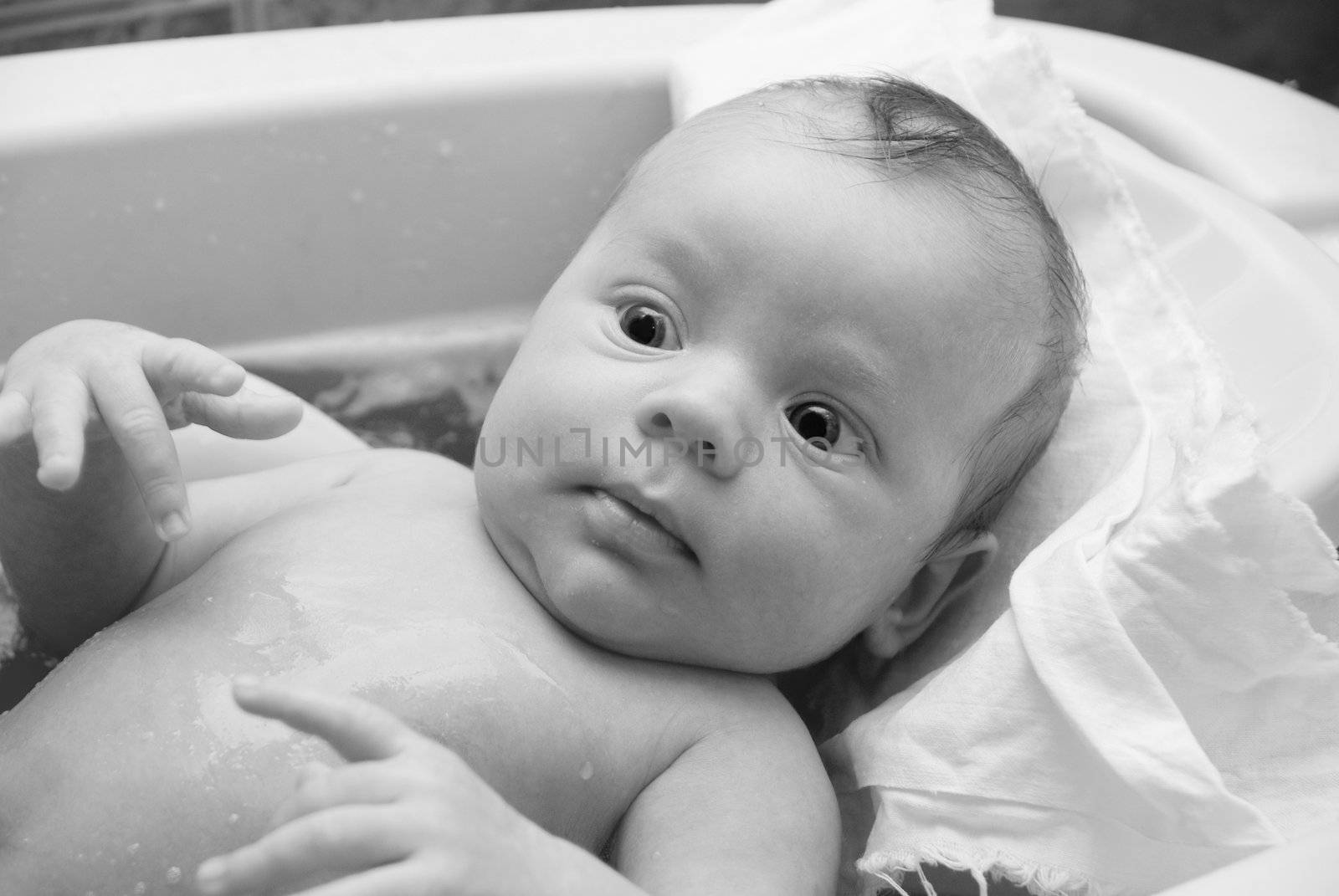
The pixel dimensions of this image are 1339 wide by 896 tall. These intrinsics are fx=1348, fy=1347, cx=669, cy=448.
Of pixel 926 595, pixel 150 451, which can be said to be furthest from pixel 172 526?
pixel 926 595

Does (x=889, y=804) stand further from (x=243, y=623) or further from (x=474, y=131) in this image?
(x=474, y=131)

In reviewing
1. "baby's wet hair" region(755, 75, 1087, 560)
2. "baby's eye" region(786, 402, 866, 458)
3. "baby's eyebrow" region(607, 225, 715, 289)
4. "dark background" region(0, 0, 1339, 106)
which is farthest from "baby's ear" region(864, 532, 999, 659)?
"dark background" region(0, 0, 1339, 106)

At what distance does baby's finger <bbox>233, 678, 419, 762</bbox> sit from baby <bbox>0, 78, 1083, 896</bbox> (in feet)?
0.54

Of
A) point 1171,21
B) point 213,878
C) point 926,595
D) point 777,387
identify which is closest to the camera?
point 213,878

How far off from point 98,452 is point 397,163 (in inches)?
19.1

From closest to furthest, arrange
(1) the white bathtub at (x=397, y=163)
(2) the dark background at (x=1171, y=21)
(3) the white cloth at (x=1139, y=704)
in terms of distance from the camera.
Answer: (3) the white cloth at (x=1139, y=704), (1) the white bathtub at (x=397, y=163), (2) the dark background at (x=1171, y=21)

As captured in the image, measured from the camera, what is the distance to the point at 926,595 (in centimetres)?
91

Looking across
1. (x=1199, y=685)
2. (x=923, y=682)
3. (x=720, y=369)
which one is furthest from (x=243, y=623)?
(x=1199, y=685)

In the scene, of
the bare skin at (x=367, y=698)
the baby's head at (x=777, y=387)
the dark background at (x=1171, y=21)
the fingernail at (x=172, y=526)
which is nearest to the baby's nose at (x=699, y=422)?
the baby's head at (x=777, y=387)

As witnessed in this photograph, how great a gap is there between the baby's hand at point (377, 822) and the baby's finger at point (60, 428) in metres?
0.18

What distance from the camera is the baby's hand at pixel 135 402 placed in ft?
2.28

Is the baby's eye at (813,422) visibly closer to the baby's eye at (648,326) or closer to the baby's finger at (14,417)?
the baby's eye at (648,326)

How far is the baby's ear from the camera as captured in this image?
90cm

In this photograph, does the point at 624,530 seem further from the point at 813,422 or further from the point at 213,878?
the point at 213,878
